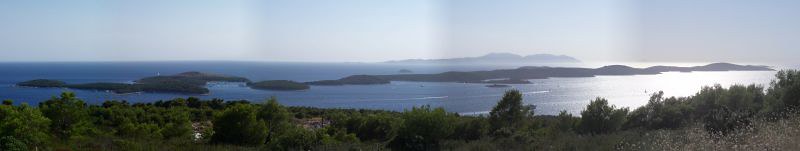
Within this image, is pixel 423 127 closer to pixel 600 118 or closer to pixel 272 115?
pixel 600 118

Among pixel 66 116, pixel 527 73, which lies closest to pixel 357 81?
pixel 527 73

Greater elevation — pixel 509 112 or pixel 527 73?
pixel 509 112

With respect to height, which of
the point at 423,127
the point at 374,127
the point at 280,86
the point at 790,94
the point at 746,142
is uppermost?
the point at 790,94

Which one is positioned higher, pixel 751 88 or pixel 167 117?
pixel 751 88

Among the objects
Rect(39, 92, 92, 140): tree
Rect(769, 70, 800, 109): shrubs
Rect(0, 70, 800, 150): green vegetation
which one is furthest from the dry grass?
Rect(39, 92, 92, 140): tree

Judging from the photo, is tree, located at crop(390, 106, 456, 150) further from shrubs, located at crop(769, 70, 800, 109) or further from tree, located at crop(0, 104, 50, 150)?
tree, located at crop(0, 104, 50, 150)

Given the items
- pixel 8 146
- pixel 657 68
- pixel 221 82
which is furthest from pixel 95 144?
pixel 657 68

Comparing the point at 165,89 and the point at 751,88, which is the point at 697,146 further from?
the point at 165,89
